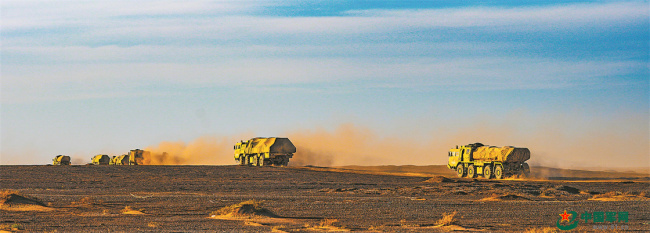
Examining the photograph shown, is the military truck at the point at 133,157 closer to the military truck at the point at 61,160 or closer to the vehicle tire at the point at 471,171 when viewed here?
the military truck at the point at 61,160

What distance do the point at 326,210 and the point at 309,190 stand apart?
16156mm

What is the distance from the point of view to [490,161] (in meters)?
62.3

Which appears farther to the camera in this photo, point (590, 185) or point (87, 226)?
point (590, 185)

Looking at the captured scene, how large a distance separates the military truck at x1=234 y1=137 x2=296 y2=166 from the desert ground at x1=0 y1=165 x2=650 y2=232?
745 inches

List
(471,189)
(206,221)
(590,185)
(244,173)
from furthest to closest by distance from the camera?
(244,173) < (590,185) < (471,189) < (206,221)

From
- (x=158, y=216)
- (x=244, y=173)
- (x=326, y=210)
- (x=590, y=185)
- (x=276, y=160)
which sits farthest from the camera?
(x=276, y=160)

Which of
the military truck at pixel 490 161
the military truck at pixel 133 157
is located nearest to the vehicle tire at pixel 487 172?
the military truck at pixel 490 161

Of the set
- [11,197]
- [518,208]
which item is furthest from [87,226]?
[518,208]

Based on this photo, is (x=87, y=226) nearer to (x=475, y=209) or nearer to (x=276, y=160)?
(x=475, y=209)

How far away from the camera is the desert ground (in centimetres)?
2320

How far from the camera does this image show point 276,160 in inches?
3002

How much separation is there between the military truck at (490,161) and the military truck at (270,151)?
1687 centimetres

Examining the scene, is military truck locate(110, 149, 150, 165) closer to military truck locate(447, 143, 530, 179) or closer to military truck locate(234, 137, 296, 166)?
military truck locate(234, 137, 296, 166)

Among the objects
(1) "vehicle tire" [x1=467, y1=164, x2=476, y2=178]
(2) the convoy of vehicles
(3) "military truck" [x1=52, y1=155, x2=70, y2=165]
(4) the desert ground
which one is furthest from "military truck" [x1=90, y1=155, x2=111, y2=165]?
(1) "vehicle tire" [x1=467, y1=164, x2=476, y2=178]
